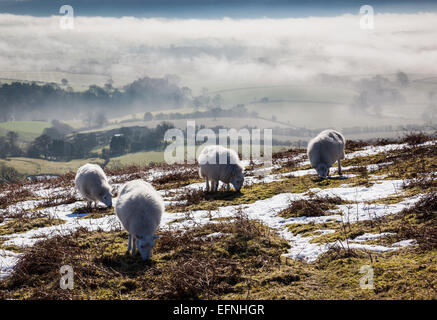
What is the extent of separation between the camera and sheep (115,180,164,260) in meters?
7.98

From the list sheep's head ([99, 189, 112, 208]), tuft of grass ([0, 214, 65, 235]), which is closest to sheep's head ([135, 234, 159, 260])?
tuft of grass ([0, 214, 65, 235])

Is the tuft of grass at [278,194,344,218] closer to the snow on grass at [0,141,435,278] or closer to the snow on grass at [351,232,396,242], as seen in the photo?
the snow on grass at [0,141,435,278]

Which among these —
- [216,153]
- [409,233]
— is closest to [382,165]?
[216,153]

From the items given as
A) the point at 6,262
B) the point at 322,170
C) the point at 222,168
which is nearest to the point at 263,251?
the point at 6,262

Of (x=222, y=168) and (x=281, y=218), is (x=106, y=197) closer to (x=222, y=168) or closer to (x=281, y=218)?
(x=222, y=168)

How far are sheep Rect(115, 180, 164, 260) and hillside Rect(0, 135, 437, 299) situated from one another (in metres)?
0.40

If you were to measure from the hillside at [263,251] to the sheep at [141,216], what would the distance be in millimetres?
400

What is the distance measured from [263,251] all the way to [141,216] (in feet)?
10.8

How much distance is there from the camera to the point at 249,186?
667 inches

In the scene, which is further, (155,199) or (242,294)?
(155,199)

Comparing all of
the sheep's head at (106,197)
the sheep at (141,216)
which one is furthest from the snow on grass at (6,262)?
the sheep's head at (106,197)

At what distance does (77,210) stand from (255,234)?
1091 centimetres

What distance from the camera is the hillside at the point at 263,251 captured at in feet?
18.9
